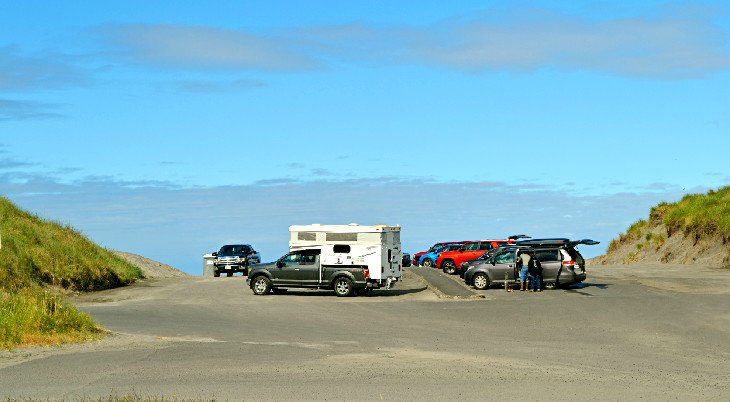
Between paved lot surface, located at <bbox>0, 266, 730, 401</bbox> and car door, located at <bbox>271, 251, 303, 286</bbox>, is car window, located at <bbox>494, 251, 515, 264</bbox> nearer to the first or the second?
paved lot surface, located at <bbox>0, 266, 730, 401</bbox>

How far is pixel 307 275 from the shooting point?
38.2 m

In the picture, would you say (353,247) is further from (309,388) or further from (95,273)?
(309,388)

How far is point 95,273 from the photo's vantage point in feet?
146

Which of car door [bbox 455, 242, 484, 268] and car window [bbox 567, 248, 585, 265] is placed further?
car door [bbox 455, 242, 484, 268]

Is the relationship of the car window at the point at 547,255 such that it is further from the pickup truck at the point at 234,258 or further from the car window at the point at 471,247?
the pickup truck at the point at 234,258

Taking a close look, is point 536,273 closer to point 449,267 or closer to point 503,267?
point 503,267

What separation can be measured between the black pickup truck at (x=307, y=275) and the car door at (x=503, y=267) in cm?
566

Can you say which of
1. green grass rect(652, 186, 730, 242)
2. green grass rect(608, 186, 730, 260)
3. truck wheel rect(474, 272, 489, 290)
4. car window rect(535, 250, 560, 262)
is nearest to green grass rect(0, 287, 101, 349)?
truck wheel rect(474, 272, 489, 290)

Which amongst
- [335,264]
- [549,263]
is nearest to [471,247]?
[549,263]

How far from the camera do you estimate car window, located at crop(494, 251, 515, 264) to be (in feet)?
133

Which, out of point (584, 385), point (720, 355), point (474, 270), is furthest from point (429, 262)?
point (584, 385)

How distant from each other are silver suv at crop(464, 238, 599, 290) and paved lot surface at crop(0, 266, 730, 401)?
10.4ft

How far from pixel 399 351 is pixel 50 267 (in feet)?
89.8

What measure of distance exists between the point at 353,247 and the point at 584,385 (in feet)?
78.8
